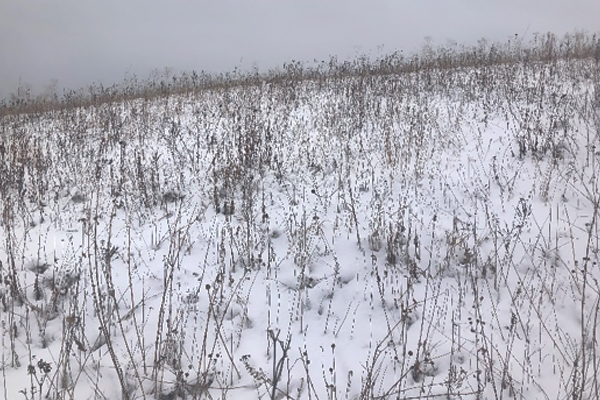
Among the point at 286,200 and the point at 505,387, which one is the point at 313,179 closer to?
the point at 286,200

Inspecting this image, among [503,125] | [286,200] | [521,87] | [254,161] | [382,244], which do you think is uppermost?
[521,87]

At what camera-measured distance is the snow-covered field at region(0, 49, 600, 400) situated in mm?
2559

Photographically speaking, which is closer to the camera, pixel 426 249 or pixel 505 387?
pixel 505 387

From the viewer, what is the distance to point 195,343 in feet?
9.74

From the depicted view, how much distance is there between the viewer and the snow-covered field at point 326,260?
8.39 ft

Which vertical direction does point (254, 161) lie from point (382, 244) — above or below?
above

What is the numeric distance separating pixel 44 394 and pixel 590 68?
11336 millimetres

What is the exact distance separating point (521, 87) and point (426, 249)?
605 centimetres

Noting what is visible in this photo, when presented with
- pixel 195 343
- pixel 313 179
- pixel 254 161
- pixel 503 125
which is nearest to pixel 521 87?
pixel 503 125

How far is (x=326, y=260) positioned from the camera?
12.9ft

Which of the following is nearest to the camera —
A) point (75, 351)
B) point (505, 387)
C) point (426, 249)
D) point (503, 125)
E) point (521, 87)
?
point (505, 387)

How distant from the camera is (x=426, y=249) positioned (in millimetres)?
3740

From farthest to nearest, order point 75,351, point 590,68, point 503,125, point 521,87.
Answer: point 590,68
point 521,87
point 503,125
point 75,351

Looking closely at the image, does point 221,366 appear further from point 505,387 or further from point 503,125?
point 503,125
